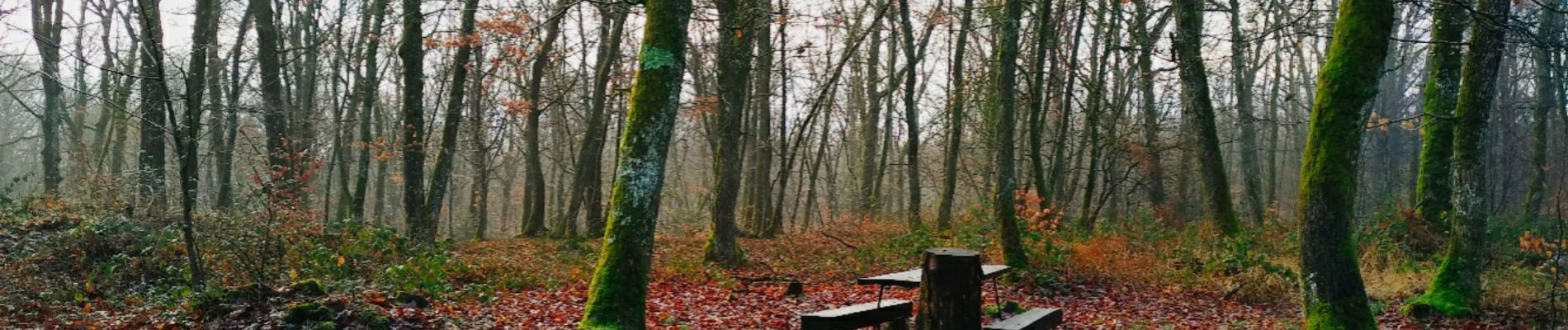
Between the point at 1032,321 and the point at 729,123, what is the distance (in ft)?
23.8

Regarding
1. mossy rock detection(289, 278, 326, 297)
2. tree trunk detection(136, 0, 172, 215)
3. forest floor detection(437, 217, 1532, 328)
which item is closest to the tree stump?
forest floor detection(437, 217, 1532, 328)

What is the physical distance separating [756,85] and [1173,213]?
872 centimetres

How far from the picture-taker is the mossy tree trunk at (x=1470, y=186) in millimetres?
9148

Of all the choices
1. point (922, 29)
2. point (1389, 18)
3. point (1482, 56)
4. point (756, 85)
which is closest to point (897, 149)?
point (922, 29)

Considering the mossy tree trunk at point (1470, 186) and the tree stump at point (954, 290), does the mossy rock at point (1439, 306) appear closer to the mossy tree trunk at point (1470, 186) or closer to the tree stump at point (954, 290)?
the mossy tree trunk at point (1470, 186)

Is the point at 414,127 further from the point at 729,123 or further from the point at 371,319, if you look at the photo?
the point at 371,319

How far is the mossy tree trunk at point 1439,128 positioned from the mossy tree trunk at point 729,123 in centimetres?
828

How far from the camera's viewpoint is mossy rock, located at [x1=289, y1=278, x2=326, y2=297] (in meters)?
8.49

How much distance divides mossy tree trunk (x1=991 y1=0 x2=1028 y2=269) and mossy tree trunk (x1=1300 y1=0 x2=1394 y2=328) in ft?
15.9

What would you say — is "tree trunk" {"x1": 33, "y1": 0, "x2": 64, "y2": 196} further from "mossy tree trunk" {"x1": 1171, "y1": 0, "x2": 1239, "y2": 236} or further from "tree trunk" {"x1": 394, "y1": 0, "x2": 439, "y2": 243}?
"mossy tree trunk" {"x1": 1171, "y1": 0, "x2": 1239, "y2": 236}

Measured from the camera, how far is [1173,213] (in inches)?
771

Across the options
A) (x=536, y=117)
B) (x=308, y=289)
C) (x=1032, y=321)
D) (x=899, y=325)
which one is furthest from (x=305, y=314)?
(x=536, y=117)

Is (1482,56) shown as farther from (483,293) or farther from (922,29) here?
(922,29)

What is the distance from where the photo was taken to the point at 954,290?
6805 mm
